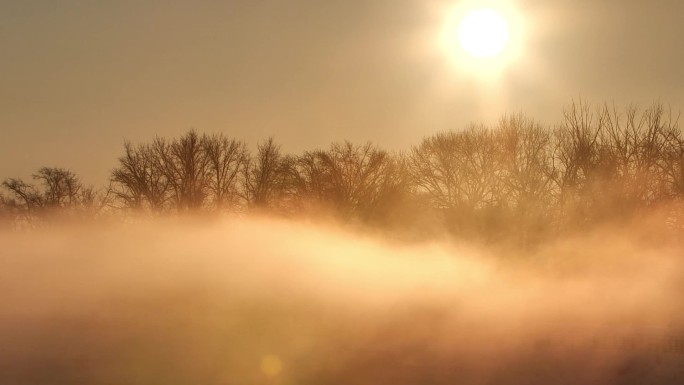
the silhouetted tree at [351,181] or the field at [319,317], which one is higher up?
the silhouetted tree at [351,181]

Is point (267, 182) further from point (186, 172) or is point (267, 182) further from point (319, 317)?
point (319, 317)

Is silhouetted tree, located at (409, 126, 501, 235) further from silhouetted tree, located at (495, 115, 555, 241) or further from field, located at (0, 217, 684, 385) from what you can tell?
field, located at (0, 217, 684, 385)

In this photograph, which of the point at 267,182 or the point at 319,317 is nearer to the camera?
the point at 319,317

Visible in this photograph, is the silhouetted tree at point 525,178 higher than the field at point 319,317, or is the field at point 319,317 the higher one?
the silhouetted tree at point 525,178

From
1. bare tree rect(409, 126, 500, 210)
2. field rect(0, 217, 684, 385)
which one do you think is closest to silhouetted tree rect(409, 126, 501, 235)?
bare tree rect(409, 126, 500, 210)

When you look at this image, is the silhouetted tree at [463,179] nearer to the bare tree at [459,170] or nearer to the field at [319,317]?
the bare tree at [459,170]

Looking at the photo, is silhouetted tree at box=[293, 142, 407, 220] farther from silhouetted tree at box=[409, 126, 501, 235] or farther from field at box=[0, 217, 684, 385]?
field at box=[0, 217, 684, 385]

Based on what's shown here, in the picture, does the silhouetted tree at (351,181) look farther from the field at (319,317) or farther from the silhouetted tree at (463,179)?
the field at (319,317)

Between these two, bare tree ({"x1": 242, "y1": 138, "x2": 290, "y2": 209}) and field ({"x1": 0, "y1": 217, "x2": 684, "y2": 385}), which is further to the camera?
bare tree ({"x1": 242, "y1": 138, "x2": 290, "y2": 209})

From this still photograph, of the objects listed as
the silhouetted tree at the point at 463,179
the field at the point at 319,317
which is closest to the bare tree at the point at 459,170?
the silhouetted tree at the point at 463,179

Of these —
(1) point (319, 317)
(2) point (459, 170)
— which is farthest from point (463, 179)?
(1) point (319, 317)

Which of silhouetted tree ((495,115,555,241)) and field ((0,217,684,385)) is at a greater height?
silhouetted tree ((495,115,555,241))

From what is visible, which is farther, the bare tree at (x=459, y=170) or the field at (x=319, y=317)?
the bare tree at (x=459, y=170)

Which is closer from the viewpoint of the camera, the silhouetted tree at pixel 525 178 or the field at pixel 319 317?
the field at pixel 319 317
